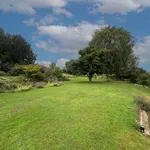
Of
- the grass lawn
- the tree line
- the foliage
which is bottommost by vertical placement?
the grass lawn

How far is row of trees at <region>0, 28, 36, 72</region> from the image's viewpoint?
33.2 metres

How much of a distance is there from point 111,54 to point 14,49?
18.5m

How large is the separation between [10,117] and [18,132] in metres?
1.39

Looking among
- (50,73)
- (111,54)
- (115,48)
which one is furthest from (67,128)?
(111,54)

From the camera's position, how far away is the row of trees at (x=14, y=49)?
1305 inches

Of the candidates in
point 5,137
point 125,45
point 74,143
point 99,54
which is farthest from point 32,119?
point 125,45

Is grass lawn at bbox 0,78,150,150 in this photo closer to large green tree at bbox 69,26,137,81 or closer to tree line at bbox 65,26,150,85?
tree line at bbox 65,26,150,85

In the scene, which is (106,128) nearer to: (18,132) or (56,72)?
(18,132)

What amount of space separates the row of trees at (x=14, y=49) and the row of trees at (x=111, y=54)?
13.2 m

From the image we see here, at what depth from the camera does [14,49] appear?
33969 millimetres

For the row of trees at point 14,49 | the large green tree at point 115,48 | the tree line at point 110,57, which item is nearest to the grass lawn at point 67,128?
the tree line at point 110,57

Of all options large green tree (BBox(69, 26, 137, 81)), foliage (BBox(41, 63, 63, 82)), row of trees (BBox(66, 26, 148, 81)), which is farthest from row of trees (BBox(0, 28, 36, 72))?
large green tree (BBox(69, 26, 137, 81))

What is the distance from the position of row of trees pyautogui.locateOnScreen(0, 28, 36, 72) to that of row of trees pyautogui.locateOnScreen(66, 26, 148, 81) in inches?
519

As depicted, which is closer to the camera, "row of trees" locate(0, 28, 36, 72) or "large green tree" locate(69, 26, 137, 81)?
"large green tree" locate(69, 26, 137, 81)
